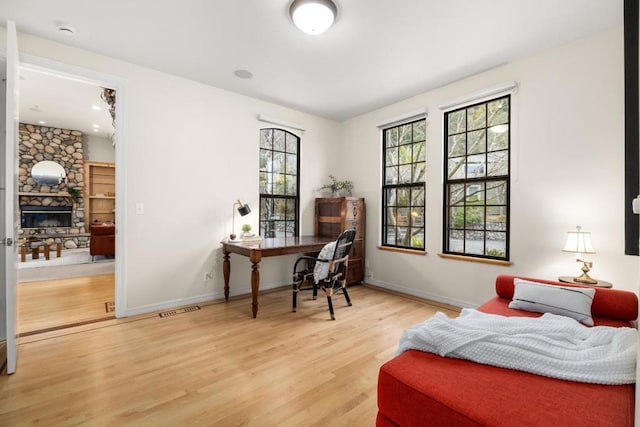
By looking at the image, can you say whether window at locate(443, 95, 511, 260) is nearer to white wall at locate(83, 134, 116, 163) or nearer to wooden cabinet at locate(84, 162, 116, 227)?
wooden cabinet at locate(84, 162, 116, 227)

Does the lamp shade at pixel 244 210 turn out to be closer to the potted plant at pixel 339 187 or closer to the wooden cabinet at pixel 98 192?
the potted plant at pixel 339 187

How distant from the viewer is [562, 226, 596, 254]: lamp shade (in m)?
2.44

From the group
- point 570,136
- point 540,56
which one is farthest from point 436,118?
point 570,136

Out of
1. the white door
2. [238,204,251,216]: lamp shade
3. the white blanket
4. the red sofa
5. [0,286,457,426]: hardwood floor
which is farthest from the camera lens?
[238,204,251,216]: lamp shade

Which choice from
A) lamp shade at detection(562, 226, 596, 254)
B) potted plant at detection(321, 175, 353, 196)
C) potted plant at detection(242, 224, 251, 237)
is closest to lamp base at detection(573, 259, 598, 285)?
lamp shade at detection(562, 226, 596, 254)

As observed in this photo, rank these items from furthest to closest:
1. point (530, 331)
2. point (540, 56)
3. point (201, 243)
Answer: point (201, 243) → point (540, 56) → point (530, 331)

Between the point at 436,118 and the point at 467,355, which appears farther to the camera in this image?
the point at 436,118

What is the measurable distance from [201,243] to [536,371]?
131 inches

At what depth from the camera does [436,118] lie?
3.71 metres

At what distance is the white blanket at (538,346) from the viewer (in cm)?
125

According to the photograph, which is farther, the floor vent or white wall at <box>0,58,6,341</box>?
the floor vent

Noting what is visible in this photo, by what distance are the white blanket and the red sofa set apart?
1.4 inches

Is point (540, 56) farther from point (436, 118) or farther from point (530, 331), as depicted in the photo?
point (530, 331)

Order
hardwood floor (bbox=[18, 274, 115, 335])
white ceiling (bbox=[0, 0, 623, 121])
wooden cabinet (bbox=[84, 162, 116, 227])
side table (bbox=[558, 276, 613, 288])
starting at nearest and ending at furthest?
white ceiling (bbox=[0, 0, 623, 121]) < side table (bbox=[558, 276, 613, 288]) < hardwood floor (bbox=[18, 274, 115, 335]) < wooden cabinet (bbox=[84, 162, 116, 227])
